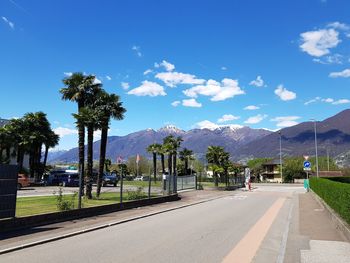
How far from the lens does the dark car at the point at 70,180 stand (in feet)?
171

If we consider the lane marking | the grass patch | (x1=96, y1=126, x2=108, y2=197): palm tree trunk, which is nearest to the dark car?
(x1=96, y1=126, x2=108, y2=197): palm tree trunk

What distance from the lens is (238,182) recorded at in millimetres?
68438

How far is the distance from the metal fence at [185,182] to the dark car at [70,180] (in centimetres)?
1363

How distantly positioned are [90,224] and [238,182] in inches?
2145

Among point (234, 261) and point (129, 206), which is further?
point (129, 206)

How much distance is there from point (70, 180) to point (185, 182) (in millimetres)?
15519

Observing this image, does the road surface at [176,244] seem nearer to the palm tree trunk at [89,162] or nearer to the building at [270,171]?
the palm tree trunk at [89,162]

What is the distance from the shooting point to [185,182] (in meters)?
43.9

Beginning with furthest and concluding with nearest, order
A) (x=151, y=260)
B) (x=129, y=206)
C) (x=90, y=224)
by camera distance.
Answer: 1. (x=129, y=206)
2. (x=90, y=224)
3. (x=151, y=260)

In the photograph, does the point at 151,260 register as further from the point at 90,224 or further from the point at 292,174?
the point at 292,174

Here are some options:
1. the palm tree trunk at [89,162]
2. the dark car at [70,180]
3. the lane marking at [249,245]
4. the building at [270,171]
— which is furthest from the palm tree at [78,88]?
the building at [270,171]

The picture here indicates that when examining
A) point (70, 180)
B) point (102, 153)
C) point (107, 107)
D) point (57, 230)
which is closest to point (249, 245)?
point (57, 230)

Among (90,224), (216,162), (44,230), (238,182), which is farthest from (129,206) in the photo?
(238,182)

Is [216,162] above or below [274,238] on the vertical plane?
above
